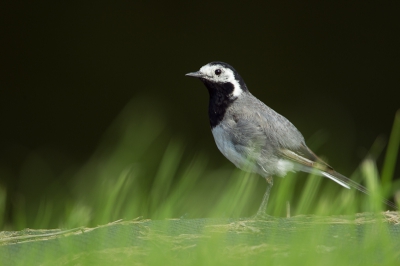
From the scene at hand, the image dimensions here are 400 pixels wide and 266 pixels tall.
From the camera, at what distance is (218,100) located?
7.34ft

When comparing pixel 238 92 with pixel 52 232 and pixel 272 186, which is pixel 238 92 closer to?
pixel 272 186

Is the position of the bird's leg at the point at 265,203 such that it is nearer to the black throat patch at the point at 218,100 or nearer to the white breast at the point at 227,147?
the white breast at the point at 227,147

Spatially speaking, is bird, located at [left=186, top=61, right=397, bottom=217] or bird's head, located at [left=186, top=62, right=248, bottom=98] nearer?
bird, located at [left=186, top=61, right=397, bottom=217]

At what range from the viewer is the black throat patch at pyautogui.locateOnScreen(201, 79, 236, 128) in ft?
7.14

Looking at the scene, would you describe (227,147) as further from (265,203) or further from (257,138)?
(265,203)

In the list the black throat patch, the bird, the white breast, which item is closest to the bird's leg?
the bird

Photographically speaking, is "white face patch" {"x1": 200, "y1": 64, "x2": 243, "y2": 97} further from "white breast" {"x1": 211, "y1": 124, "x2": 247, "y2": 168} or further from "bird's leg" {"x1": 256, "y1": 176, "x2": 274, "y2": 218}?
"bird's leg" {"x1": 256, "y1": 176, "x2": 274, "y2": 218}

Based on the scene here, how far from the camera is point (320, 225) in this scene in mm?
1209

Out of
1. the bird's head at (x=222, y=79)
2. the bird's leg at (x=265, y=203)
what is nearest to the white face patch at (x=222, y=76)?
the bird's head at (x=222, y=79)

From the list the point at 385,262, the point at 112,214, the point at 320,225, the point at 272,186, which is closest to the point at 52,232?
the point at 112,214

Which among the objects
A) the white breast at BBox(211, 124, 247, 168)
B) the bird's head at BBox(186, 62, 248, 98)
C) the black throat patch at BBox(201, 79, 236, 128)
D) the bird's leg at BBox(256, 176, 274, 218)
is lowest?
the bird's leg at BBox(256, 176, 274, 218)

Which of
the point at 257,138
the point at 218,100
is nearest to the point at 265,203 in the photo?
the point at 257,138

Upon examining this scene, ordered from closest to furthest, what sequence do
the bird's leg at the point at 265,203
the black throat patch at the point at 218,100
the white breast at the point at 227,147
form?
the bird's leg at the point at 265,203
the white breast at the point at 227,147
the black throat patch at the point at 218,100

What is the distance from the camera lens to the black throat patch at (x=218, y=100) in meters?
2.18
